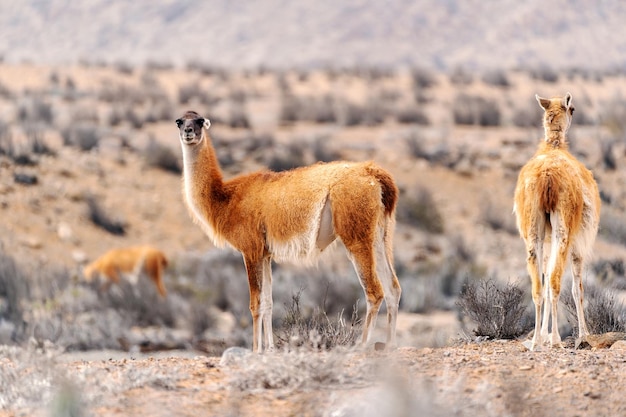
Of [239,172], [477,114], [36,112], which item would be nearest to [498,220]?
[239,172]

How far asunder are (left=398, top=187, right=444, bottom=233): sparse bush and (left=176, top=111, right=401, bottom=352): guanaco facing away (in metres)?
16.4

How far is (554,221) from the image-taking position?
988cm

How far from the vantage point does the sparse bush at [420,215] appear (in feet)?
88.1

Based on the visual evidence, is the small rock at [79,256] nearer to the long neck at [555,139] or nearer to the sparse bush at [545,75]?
the long neck at [555,139]

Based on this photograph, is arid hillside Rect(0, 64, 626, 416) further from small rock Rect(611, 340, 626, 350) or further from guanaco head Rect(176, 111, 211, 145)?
guanaco head Rect(176, 111, 211, 145)

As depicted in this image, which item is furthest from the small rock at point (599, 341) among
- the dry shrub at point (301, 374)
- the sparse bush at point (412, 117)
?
Result: the sparse bush at point (412, 117)

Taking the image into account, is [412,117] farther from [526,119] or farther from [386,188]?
[386,188]

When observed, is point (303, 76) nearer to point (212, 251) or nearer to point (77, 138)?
point (77, 138)

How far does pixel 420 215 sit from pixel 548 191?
17.0 m

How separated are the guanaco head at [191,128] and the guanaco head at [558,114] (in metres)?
3.49

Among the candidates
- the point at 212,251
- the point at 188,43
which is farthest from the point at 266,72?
the point at 188,43

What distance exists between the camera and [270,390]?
7445mm

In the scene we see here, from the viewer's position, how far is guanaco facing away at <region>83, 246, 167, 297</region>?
68.3ft

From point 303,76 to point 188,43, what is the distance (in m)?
46.8
